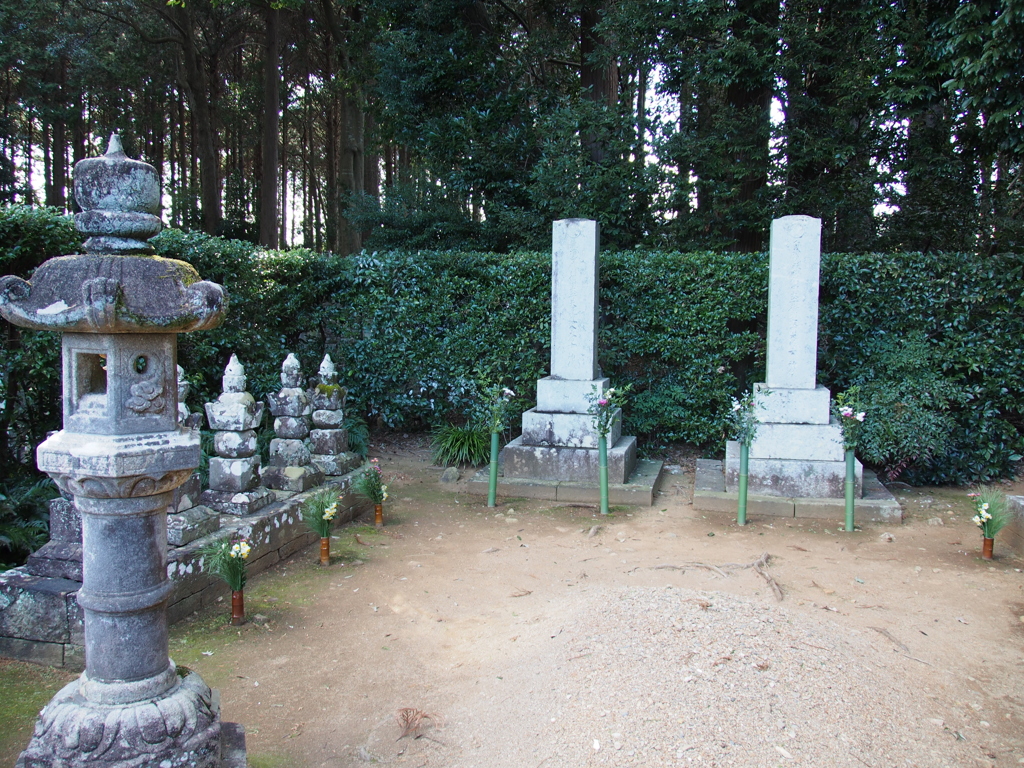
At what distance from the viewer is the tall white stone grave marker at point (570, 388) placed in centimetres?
756

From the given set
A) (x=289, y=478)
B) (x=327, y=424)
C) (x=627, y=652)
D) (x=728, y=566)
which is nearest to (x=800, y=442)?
(x=728, y=566)

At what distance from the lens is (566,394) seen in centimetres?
775

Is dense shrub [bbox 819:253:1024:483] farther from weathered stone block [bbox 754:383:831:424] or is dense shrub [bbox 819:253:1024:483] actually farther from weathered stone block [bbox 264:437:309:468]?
weathered stone block [bbox 264:437:309:468]

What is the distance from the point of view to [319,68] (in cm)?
2245

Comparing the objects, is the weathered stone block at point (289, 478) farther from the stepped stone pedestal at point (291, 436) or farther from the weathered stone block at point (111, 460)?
the weathered stone block at point (111, 460)

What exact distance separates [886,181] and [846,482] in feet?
18.8

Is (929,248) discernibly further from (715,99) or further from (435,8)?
(435,8)

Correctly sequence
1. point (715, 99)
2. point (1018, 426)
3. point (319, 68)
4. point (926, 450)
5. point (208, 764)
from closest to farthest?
point (208, 764)
point (926, 450)
point (1018, 426)
point (715, 99)
point (319, 68)

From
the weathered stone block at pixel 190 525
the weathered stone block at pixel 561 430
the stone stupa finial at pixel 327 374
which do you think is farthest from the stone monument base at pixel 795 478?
the weathered stone block at pixel 190 525

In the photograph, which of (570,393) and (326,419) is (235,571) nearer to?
(326,419)

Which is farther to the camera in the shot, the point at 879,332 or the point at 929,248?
the point at 929,248

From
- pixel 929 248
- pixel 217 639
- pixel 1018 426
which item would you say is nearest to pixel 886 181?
pixel 929 248

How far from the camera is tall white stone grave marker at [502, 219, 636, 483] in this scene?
7562mm

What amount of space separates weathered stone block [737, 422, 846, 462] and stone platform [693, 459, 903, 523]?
0.43m
